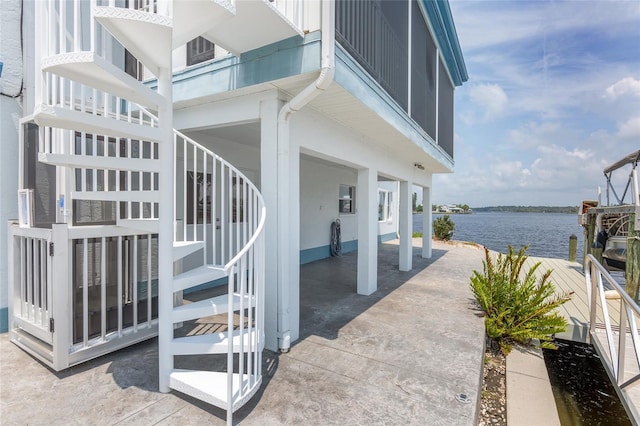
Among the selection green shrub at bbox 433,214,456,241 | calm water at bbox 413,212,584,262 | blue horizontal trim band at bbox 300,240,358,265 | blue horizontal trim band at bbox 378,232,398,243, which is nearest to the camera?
blue horizontal trim band at bbox 300,240,358,265

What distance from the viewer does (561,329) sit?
11.2 ft

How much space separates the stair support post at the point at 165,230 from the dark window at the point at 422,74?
4.34 metres

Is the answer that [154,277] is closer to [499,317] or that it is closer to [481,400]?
[481,400]

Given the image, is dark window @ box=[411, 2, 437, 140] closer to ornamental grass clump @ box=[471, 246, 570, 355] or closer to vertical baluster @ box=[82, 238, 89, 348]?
ornamental grass clump @ box=[471, 246, 570, 355]

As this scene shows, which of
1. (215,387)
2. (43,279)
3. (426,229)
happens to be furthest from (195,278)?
(426,229)

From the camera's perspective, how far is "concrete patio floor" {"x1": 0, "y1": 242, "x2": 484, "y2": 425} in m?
2.09

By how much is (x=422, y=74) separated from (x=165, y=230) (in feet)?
19.0

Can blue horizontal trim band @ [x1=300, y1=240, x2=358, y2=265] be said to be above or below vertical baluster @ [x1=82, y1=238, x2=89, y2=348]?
below

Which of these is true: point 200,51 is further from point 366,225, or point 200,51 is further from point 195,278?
point 366,225

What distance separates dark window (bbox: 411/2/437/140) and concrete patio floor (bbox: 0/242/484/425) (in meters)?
3.79

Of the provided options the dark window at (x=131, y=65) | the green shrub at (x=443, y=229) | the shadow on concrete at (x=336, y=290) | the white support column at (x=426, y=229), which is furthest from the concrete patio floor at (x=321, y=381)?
the green shrub at (x=443, y=229)

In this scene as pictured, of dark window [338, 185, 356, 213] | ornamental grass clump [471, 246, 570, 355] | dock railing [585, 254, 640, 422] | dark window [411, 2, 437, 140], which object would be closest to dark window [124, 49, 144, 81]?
dark window [411, 2, 437, 140]

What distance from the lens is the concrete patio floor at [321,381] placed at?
2086 millimetres

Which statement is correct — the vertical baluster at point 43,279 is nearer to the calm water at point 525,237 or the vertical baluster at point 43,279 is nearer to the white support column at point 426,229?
the calm water at point 525,237
